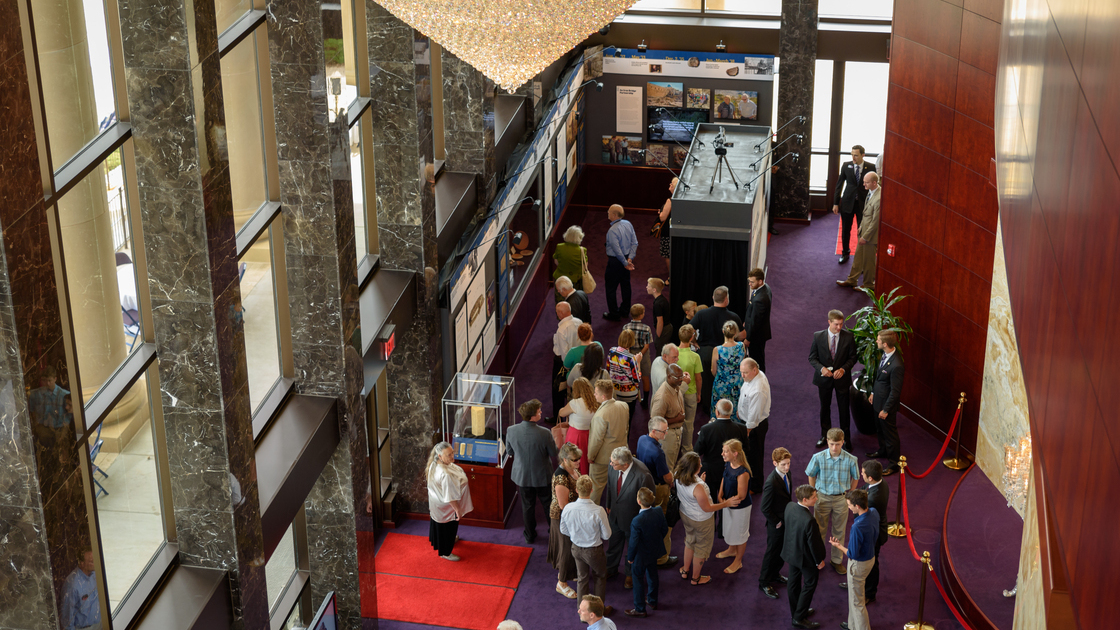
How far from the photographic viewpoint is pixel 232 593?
272 inches

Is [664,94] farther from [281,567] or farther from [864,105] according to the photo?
[281,567]

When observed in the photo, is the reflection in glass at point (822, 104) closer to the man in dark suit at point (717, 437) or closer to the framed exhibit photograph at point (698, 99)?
the framed exhibit photograph at point (698, 99)

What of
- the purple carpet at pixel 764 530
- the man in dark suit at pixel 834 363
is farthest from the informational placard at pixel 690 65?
the man in dark suit at pixel 834 363

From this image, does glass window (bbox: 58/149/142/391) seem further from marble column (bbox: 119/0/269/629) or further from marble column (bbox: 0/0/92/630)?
marble column (bbox: 0/0/92/630)

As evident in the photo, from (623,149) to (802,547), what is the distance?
1046 centimetres

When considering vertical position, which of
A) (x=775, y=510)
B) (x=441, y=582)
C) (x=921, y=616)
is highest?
(x=775, y=510)

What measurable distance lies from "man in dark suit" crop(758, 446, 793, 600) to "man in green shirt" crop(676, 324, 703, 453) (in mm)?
1681

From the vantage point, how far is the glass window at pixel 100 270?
571cm

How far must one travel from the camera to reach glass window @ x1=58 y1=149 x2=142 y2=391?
5.71 meters

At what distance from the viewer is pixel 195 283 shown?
245 inches

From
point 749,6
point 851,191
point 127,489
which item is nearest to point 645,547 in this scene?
point 127,489

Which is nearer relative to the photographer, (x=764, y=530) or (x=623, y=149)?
(x=764, y=530)

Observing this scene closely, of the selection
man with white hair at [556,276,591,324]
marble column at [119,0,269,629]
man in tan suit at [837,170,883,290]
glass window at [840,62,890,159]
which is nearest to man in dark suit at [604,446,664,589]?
marble column at [119,0,269,629]

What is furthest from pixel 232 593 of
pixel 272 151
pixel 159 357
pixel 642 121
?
pixel 642 121
